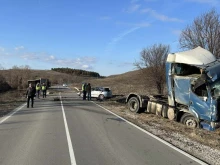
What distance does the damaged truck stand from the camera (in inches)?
505

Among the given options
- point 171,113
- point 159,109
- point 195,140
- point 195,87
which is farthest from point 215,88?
point 159,109

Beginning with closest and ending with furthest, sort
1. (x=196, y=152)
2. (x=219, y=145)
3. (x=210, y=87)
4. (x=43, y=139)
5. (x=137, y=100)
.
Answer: (x=196, y=152) < (x=43, y=139) < (x=219, y=145) < (x=210, y=87) < (x=137, y=100)

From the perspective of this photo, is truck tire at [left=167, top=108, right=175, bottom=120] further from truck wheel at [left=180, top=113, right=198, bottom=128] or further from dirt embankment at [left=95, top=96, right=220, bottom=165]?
truck wheel at [left=180, top=113, right=198, bottom=128]

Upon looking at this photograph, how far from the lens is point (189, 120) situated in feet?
47.1

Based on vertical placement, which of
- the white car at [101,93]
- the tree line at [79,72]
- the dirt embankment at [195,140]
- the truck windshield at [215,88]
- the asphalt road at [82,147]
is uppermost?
the tree line at [79,72]

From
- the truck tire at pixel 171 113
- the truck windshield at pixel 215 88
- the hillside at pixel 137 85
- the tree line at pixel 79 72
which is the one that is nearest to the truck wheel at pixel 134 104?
the truck tire at pixel 171 113

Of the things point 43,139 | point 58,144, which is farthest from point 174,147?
point 43,139

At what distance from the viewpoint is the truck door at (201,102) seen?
13.0 m

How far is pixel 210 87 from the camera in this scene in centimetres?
1291

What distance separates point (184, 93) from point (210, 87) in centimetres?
192

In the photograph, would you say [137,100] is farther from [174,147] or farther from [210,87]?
[174,147]

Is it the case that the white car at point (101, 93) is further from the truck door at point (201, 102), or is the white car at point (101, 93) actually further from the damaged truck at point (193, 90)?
the truck door at point (201, 102)

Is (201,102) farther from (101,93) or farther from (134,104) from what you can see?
(101,93)

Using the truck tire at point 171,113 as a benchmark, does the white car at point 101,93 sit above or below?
above
